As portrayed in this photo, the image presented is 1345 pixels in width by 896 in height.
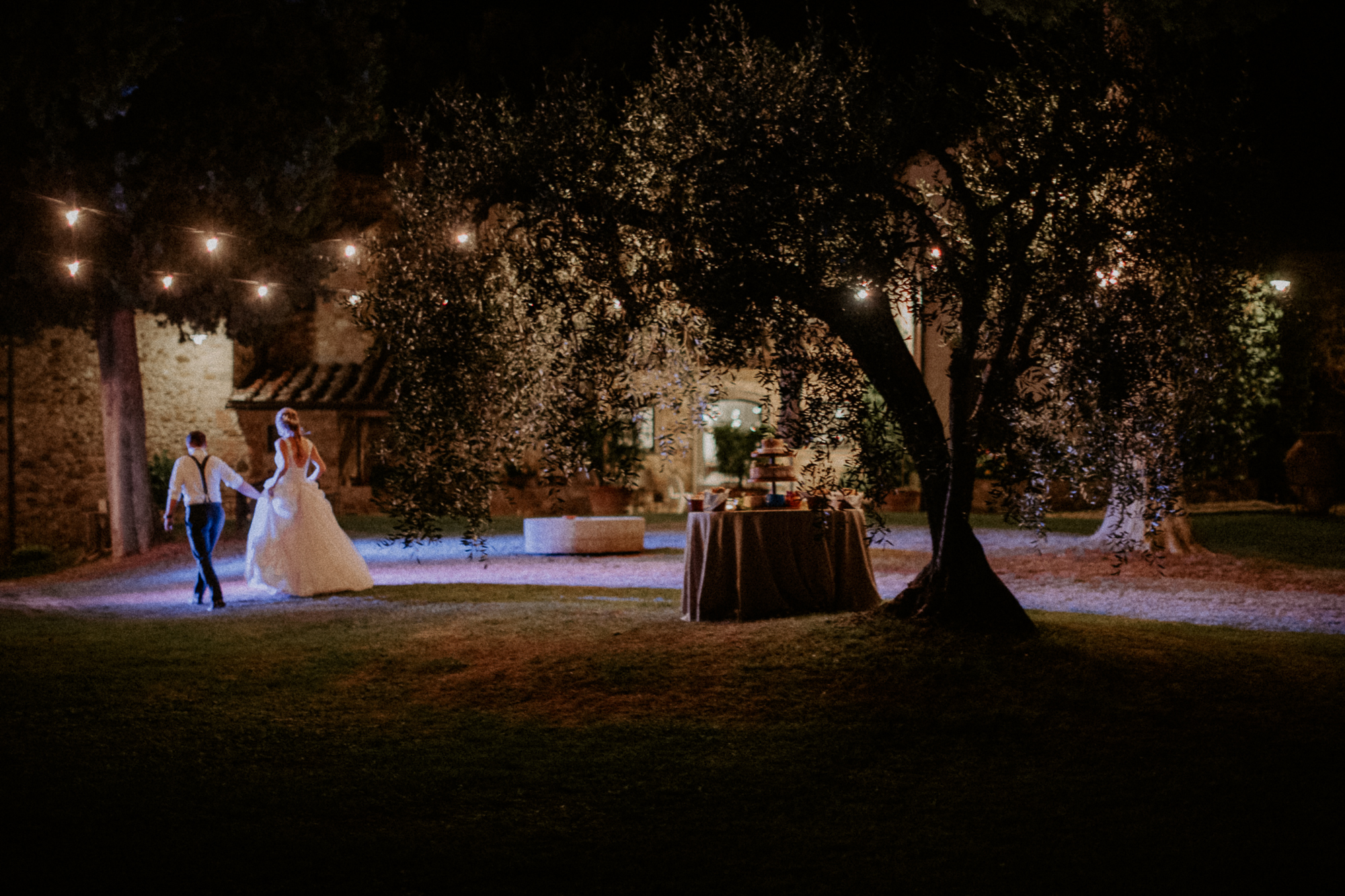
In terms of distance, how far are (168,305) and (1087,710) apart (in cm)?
1536

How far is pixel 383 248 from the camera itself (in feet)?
27.0

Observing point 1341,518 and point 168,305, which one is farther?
point 1341,518

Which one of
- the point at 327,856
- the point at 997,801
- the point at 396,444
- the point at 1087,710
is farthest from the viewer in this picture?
the point at 396,444

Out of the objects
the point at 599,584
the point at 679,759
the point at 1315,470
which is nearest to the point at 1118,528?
the point at 599,584

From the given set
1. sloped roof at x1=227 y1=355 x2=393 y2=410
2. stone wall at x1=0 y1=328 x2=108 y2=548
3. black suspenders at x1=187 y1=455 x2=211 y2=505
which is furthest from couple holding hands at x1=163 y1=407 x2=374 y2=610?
stone wall at x1=0 y1=328 x2=108 y2=548

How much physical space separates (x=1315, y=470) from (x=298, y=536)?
18.2 m

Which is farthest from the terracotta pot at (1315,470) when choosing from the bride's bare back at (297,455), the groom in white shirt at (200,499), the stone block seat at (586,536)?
the groom in white shirt at (200,499)

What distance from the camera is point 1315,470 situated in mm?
20734

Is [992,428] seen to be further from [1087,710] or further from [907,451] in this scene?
[1087,710]

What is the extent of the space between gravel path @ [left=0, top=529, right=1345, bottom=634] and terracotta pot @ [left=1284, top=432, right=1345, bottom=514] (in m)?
6.12

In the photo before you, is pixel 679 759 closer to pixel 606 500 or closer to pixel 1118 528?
pixel 1118 528

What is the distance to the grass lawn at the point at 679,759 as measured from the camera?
430 centimetres

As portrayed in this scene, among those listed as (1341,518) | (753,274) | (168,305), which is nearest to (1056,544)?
(1341,518)

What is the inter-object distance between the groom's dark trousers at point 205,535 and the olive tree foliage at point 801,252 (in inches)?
161
